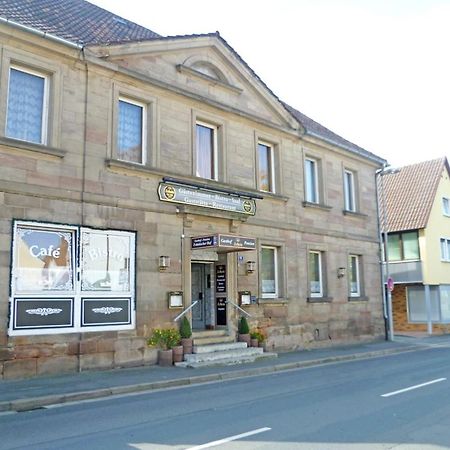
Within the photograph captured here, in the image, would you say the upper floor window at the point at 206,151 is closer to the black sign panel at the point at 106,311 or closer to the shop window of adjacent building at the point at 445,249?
the black sign panel at the point at 106,311

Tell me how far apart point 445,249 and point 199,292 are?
19915 mm

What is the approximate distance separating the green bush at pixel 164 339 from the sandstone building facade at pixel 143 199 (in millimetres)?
221

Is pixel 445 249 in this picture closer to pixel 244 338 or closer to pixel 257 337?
pixel 257 337

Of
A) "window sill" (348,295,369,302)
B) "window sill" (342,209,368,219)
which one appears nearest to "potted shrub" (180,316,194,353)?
"window sill" (348,295,369,302)

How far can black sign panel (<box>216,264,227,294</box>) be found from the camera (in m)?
15.9

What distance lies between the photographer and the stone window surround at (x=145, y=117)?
1371 cm

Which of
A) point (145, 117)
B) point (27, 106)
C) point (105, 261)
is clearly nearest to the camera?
point (27, 106)

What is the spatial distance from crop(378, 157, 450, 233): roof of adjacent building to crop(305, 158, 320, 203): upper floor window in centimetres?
952

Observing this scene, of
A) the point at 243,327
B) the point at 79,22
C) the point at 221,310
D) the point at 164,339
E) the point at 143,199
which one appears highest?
the point at 79,22

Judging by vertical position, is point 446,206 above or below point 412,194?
below

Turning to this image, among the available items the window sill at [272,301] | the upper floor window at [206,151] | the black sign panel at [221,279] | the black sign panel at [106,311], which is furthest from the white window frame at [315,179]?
the black sign panel at [106,311]

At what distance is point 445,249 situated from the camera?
30.9m

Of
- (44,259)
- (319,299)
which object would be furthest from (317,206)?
(44,259)

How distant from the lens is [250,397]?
9414 millimetres
